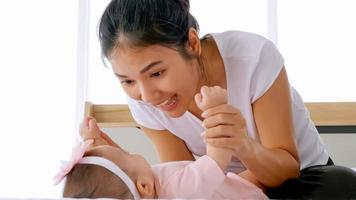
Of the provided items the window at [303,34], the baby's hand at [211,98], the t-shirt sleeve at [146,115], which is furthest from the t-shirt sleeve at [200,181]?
the window at [303,34]

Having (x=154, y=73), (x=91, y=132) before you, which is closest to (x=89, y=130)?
(x=91, y=132)

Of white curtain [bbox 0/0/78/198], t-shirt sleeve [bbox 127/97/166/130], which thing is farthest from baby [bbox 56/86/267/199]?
white curtain [bbox 0/0/78/198]

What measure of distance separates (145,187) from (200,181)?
0.37 ft

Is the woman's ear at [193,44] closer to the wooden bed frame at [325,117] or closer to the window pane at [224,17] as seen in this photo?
the wooden bed frame at [325,117]

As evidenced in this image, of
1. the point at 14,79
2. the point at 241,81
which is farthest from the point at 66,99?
the point at 241,81

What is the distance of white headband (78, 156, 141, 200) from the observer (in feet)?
2.98

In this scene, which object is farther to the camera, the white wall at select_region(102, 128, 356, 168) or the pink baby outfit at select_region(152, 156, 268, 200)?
the white wall at select_region(102, 128, 356, 168)

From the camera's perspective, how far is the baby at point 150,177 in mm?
876

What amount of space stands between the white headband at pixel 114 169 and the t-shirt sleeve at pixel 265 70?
368 mm

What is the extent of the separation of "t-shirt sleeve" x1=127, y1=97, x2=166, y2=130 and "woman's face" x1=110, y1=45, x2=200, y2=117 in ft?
0.87

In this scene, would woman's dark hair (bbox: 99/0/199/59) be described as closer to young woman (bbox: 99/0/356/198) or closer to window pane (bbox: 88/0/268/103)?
young woman (bbox: 99/0/356/198)

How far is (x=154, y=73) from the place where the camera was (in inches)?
38.1

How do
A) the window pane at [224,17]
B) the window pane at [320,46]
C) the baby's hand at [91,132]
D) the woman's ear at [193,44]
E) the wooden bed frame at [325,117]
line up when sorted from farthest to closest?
the window pane at [224,17] → the window pane at [320,46] → the wooden bed frame at [325,117] → the baby's hand at [91,132] → the woman's ear at [193,44]

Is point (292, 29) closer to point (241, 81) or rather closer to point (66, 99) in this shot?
point (66, 99)
